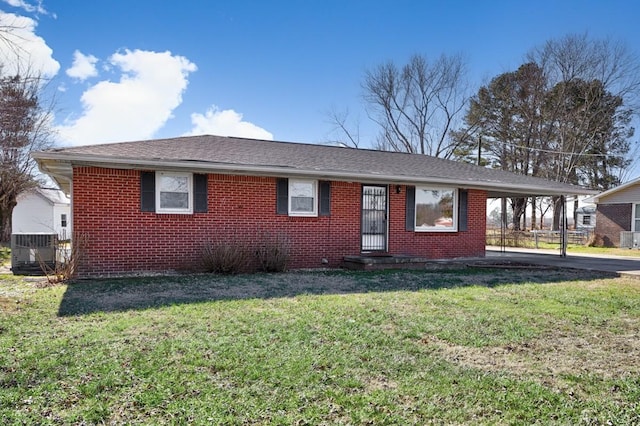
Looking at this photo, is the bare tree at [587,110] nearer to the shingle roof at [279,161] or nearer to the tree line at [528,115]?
the tree line at [528,115]

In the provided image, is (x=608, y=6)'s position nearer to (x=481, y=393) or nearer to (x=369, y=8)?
(x=369, y=8)

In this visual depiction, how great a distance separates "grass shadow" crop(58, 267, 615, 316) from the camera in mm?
6359

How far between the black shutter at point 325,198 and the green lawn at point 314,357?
3.96 metres

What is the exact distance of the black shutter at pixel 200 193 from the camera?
9625 mm

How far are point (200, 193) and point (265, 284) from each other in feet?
9.61

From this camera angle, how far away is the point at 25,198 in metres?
28.9

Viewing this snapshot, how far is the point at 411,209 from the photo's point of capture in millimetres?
12023

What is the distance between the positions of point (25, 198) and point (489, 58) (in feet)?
105

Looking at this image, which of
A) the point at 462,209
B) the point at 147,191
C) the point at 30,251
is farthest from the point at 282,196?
the point at 30,251

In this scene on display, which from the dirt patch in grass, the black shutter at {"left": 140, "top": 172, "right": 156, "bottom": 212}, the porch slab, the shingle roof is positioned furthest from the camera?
the porch slab

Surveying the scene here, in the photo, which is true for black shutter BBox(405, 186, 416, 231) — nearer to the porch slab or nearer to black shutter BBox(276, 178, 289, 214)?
the porch slab

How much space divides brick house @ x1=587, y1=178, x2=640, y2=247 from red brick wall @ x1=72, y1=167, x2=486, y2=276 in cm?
1454

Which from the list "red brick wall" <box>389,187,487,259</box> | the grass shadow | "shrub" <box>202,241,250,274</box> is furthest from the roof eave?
the grass shadow

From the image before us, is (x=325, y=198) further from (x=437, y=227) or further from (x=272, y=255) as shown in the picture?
(x=437, y=227)
